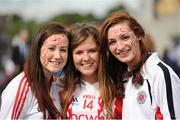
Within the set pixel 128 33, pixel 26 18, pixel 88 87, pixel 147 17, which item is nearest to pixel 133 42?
pixel 128 33

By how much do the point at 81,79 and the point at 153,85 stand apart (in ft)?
2.92

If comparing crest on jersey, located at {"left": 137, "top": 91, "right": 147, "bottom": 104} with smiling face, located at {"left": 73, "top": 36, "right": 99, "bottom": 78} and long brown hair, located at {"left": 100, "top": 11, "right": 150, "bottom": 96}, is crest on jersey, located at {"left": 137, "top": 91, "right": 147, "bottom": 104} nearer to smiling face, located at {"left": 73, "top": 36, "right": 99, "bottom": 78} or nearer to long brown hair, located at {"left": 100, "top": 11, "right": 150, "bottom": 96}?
long brown hair, located at {"left": 100, "top": 11, "right": 150, "bottom": 96}

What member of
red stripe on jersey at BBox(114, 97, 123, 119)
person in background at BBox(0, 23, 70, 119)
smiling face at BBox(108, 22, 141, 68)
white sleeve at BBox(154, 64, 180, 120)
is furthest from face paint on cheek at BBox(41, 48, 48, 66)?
white sleeve at BBox(154, 64, 180, 120)

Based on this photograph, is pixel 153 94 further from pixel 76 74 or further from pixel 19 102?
pixel 19 102

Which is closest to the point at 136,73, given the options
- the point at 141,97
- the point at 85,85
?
the point at 141,97

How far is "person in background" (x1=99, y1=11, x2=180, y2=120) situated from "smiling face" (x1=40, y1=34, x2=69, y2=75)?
0.35m

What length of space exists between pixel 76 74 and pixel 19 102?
74 cm

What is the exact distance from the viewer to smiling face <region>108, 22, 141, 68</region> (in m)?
4.22

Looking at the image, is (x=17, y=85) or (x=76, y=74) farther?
(x=76, y=74)

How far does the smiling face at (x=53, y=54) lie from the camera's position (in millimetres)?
4324

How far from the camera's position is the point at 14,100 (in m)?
4.10

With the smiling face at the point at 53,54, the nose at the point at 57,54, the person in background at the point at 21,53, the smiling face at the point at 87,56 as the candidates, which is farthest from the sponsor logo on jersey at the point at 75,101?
the person in background at the point at 21,53

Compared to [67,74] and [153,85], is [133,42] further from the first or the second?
[67,74]

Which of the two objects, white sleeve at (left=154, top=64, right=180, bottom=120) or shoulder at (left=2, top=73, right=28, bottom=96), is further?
shoulder at (left=2, top=73, right=28, bottom=96)
